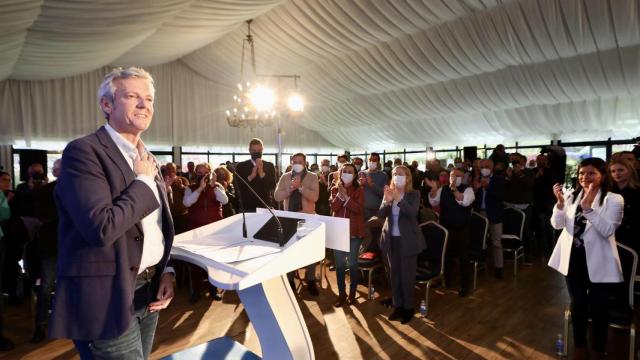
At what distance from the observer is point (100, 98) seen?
126 cm

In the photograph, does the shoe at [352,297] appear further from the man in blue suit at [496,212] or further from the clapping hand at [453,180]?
the man in blue suit at [496,212]

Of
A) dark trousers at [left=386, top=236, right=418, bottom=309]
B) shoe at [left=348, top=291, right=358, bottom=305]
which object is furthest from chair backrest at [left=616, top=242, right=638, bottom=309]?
shoe at [left=348, top=291, right=358, bottom=305]

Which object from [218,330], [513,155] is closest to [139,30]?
[218,330]

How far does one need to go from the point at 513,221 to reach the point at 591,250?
2743mm

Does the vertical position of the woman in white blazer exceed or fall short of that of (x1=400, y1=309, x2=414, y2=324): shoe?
it exceeds it

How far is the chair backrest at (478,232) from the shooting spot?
4.59 metres

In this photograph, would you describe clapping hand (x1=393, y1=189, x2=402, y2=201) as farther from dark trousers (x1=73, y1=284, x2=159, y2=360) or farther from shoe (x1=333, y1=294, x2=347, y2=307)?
dark trousers (x1=73, y1=284, x2=159, y2=360)

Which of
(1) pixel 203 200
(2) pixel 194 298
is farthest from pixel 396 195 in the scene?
(2) pixel 194 298

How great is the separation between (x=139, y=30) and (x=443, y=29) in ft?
20.9

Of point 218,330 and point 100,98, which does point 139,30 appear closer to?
point 218,330

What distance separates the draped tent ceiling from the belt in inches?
141

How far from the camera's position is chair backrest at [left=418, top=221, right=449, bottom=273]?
3.88 metres

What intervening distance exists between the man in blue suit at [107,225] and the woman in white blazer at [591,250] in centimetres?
281

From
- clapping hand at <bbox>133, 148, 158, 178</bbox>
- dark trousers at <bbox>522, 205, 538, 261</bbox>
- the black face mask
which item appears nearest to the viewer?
clapping hand at <bbox>133, 148, 158, 178</bbox>
